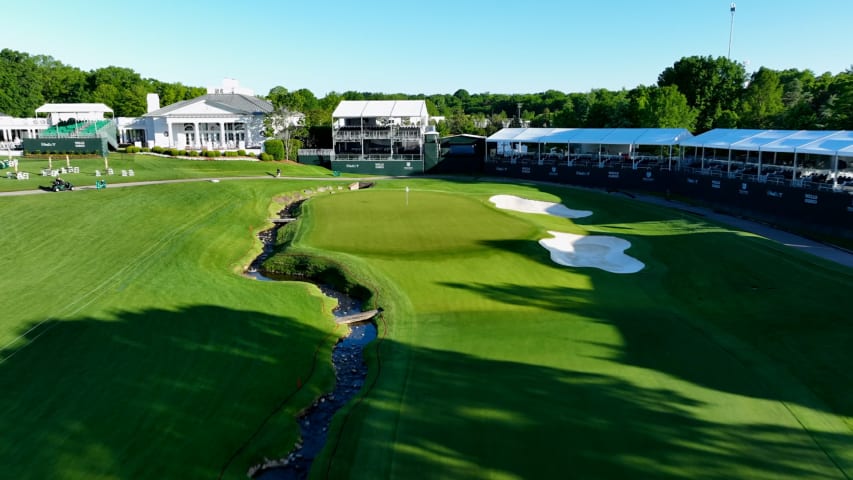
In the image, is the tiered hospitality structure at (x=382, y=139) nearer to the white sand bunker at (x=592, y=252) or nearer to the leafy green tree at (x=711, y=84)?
the white sand bunker at (x=592, y=252)

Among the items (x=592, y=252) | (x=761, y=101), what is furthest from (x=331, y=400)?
(x=761, y=101)

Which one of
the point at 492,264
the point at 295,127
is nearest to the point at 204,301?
the point at 492,264

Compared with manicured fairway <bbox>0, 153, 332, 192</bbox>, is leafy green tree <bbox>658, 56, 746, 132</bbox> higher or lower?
higher

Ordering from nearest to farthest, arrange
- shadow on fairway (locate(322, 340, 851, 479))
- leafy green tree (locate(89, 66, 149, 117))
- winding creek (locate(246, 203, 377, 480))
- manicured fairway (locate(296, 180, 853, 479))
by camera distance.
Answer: shadow on fairway (locate(322, 340, 851, 479))
manicured fairway (locate(296, 180, 853, 479))
winding creek (locate(246, 203, 377, 480))
leafy green tree (locate(89, 66, 149, 117))

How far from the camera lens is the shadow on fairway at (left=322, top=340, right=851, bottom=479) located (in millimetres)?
10578

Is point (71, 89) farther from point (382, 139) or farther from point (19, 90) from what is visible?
point (382, 139)

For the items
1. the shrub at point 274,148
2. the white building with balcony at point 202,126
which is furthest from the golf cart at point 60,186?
the white building with balcony at point 202,126

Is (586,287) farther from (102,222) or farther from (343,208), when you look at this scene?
(102,222)

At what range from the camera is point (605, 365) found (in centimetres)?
1512

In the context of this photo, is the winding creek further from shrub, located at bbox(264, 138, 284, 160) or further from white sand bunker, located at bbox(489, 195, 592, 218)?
shrub, located at bbox(264, 138, 284, 160)

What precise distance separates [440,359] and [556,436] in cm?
484

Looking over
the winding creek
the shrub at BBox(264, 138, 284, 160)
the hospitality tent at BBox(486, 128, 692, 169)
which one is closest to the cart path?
the hospitality tent at BBox(486, 128, 692, 169)

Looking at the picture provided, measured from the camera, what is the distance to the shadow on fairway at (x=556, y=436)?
10.6 metres

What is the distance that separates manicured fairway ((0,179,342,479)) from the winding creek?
31cm
